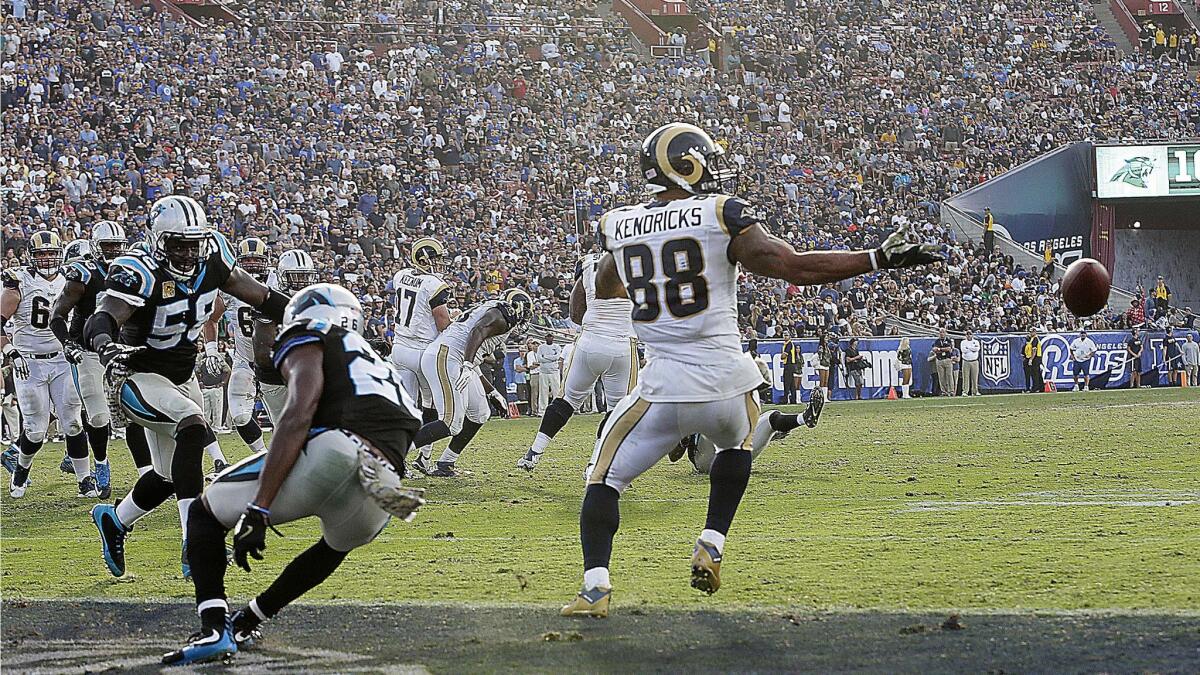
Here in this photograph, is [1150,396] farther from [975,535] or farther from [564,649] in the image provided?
[564,649]

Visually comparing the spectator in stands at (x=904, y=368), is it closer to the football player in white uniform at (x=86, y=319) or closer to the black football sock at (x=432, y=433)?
the black football sock at (x=432, y=433)

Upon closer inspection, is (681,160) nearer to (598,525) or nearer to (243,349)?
(598,525)

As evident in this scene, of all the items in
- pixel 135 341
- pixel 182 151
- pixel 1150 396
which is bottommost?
pixel 1150 396

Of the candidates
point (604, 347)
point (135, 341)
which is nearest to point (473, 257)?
point (604, 347)

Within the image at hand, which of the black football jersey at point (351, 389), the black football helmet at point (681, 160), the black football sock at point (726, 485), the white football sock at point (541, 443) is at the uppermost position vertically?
the black football helmet at point (681, 160)

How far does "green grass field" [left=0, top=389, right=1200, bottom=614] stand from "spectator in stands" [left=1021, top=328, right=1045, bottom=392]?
12664mm

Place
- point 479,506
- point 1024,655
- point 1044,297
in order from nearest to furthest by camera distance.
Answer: point 1024,655, point 479,506, point 1044,297

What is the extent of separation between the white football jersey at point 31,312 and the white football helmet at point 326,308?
6.97 m

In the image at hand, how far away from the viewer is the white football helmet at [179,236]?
6.57 meters

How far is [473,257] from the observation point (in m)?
26.2

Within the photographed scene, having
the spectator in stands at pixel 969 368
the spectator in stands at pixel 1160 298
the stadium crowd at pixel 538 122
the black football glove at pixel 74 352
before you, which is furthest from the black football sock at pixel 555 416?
the spectator in stands at pixel 1160 298

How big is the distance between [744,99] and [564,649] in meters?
30.6

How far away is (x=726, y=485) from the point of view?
570 cm

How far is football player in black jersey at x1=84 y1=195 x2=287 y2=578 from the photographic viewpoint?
259 inches
